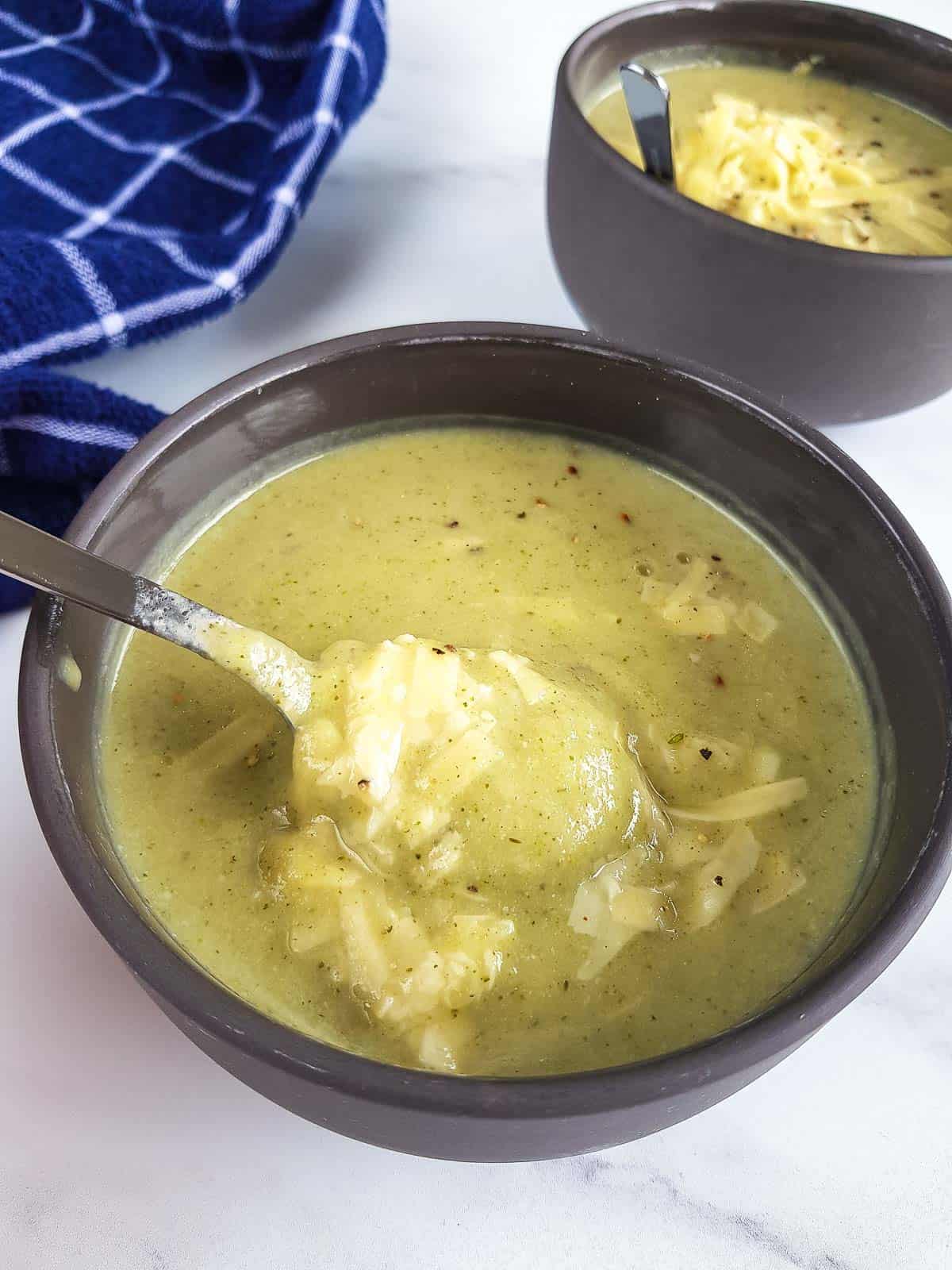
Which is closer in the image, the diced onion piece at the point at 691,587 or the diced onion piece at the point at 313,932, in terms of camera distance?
the diced onion piece at the point at 313,932

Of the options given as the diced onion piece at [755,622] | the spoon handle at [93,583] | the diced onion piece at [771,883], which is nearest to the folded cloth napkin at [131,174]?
the spoon handle at [93,583]

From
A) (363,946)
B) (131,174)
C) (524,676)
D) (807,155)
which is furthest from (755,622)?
(131,174)

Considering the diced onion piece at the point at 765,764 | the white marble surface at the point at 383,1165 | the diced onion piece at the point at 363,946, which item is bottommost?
the white marble surface at the point at 383,1165

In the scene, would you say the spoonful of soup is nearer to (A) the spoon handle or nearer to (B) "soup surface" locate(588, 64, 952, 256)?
(A) the spoon handle

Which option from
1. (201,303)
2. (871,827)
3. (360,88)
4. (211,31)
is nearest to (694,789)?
(871,827)

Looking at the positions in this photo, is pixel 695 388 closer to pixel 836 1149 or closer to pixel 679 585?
pixel 679 585

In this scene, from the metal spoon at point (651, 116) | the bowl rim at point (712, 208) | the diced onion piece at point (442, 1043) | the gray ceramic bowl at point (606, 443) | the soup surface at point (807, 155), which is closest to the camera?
the gray ceramic bowl at point (606, 443)

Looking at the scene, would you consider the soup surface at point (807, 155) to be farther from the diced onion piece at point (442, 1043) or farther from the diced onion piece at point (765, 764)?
the diced onion piece at point (442, 1043)
